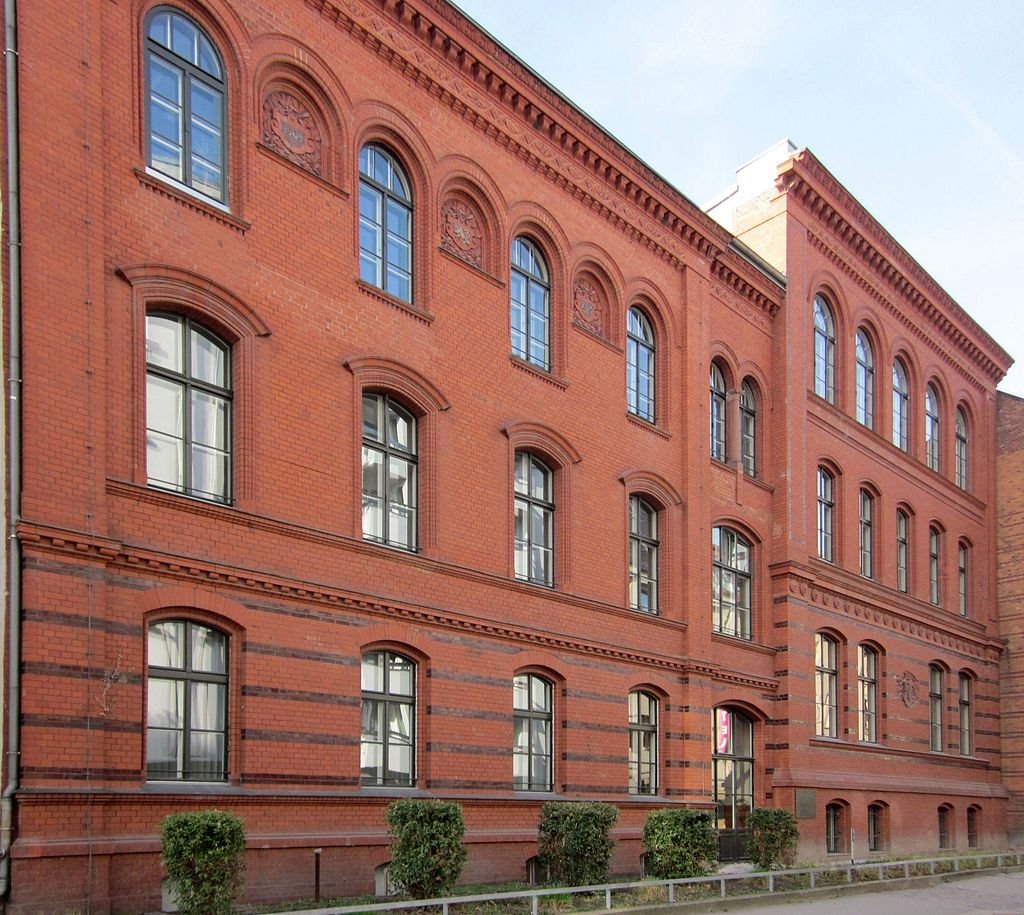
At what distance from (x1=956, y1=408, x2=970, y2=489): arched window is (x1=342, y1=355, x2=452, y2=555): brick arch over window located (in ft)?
74.5

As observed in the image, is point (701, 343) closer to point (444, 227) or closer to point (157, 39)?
point (444, 227)

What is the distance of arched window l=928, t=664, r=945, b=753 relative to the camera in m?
31.8

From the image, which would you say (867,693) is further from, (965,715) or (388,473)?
(388,473)

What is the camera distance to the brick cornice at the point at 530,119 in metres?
17.8

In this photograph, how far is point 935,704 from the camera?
32.4 meters

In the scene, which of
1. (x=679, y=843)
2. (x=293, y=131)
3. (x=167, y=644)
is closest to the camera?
(x=167, y=644)

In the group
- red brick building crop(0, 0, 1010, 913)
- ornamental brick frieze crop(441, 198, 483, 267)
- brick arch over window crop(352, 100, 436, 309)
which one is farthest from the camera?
ornamental brick frieze crop(441, 198, 483, 267)

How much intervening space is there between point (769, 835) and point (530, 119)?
12.6 meters

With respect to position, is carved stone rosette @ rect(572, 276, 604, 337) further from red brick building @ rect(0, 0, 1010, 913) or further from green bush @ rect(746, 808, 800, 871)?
green bush @ rect(746, 808, 800, 871)

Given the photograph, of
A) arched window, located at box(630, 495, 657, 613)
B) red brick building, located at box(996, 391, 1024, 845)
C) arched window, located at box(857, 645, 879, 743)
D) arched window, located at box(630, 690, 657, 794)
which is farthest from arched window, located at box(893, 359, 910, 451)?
arched window, located at box(630, 690, 657, 794)

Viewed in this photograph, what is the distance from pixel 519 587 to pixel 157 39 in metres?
9.32

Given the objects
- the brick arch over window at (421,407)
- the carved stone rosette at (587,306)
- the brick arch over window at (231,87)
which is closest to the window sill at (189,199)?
the brick arch over window at (231,87)

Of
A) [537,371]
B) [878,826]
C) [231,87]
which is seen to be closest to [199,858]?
[231,87]

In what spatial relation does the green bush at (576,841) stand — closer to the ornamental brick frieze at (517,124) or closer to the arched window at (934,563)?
the ornamental brick frieze at (517,124)
